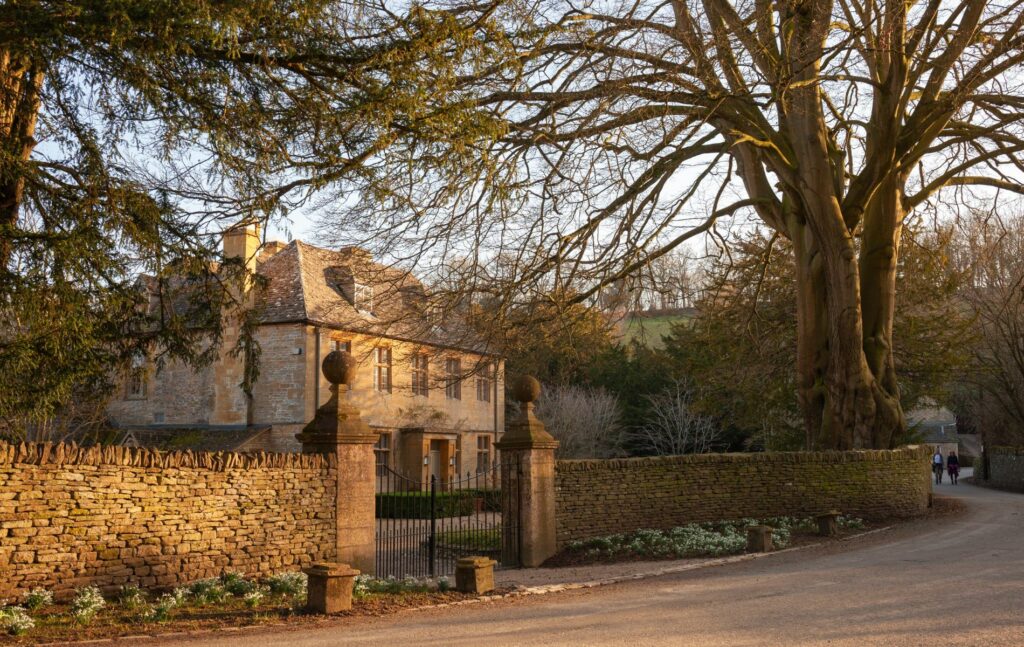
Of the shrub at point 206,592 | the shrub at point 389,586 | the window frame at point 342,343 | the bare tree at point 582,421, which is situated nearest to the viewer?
the shrub at point 206,592

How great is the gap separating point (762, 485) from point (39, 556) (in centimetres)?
1211

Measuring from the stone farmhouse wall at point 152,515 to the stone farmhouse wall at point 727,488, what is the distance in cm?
464

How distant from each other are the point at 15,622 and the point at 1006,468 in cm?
3482

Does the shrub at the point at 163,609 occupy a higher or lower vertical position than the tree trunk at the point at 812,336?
lower

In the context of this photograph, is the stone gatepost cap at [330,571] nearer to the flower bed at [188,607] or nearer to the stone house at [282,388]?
the flower bed at [188,607]

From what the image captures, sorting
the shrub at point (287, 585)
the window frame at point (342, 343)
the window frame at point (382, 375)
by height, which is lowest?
the shrub at point (287, 585)

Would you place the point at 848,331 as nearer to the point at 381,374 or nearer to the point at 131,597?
the point at 131,597

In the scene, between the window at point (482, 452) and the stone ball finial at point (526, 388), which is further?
the window at point (482, 452)

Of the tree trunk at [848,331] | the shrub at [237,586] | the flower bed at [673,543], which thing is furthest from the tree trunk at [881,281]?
the shrub at [237,586]

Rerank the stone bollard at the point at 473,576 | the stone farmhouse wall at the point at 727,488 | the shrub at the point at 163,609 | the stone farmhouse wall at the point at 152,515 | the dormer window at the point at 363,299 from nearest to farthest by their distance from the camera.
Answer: the shrub at the point at 163,609, the stone farmhouse wall at the point at 152,515, the stone bollard at the point at 473,576, the dormer window at the point at 363,299, the stone farmhouse wall at the point at 727,488

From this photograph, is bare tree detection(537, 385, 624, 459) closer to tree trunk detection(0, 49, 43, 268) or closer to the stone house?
the stone house

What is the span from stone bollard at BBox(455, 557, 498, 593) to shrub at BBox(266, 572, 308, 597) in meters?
1.76

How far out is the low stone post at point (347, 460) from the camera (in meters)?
12.2

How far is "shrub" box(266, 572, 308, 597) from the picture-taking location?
34.6 feet
